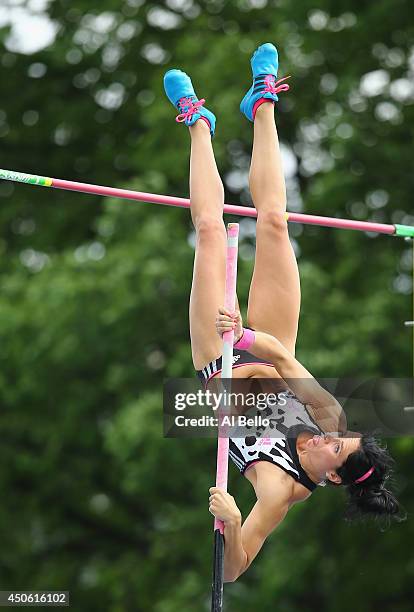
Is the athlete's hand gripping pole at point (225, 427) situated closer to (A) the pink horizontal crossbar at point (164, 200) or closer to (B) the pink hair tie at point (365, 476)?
(B) the pink hair tie at point (365, 476)

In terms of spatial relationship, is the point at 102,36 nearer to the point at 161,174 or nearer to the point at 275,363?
the point at 161,174

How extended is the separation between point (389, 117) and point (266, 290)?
7.55 meters

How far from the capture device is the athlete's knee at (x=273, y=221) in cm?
568

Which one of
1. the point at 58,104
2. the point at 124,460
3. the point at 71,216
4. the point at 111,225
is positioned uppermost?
the point at 58,104

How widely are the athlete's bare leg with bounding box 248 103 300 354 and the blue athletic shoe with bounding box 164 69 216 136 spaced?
327 mm

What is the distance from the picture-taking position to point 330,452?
5.33 m

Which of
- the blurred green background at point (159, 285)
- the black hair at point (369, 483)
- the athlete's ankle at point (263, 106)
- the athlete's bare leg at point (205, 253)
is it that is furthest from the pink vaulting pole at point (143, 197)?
the blurred green background at point (159, 285)

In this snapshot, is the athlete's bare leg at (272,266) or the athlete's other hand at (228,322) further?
the athlete's bare leg at (272,266)

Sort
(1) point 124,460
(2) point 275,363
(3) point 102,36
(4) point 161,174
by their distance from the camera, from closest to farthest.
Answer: (2) point 275,363 < (1) point 124,460 < (4) point 161,174 < (3) point 102,36

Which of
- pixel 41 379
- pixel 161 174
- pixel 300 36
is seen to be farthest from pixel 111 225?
pixel 300 36

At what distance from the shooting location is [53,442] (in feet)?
42.7

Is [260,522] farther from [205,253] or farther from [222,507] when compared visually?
[205,253]

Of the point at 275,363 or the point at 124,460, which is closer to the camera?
the point at 275,363

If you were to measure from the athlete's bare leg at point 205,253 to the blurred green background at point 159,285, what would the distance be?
502 centimetres
